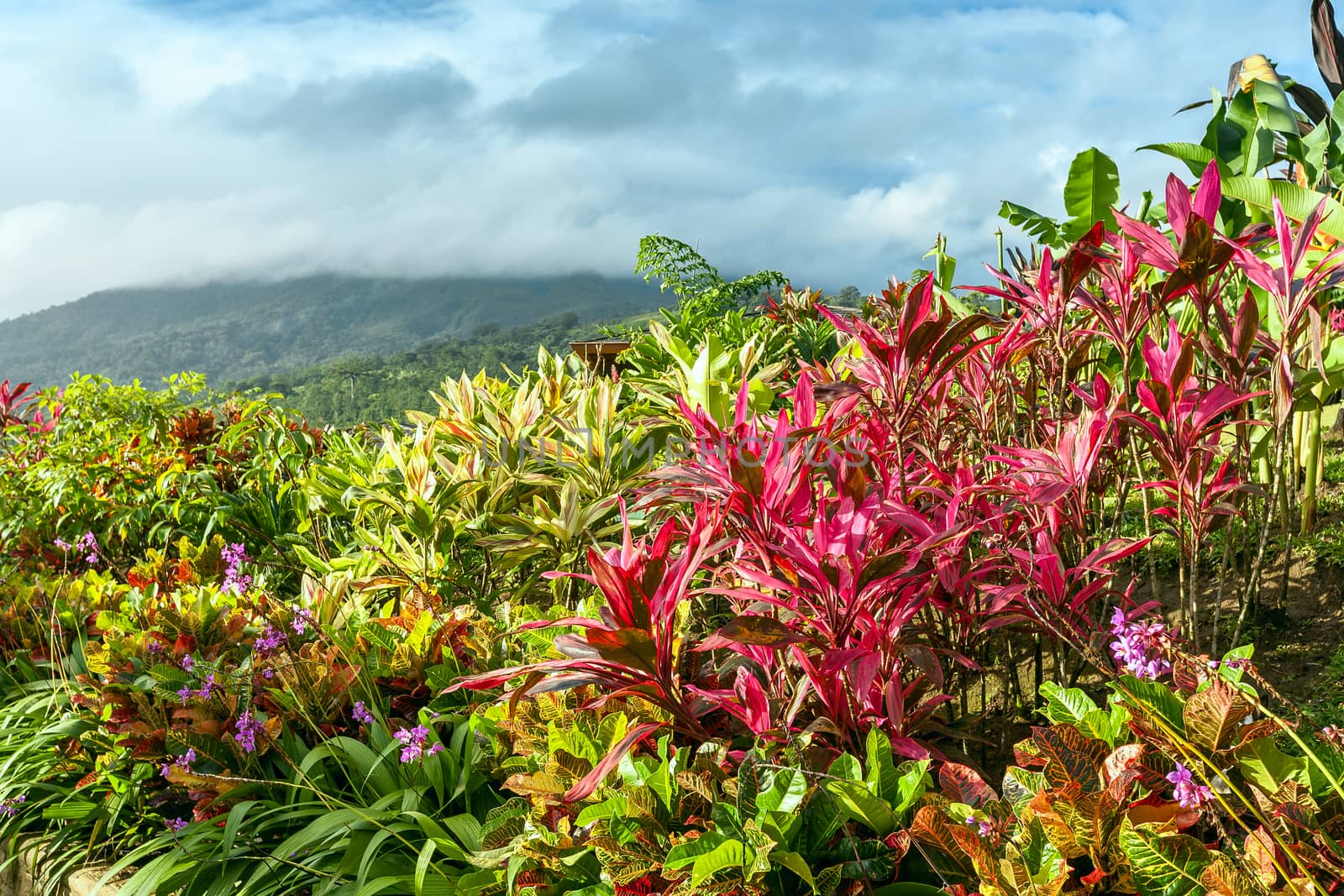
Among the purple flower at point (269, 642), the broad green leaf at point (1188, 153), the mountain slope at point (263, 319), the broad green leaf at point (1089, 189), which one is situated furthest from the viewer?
the mountain slope at point (263, 319)

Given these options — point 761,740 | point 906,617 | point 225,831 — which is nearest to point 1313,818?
point 906,617

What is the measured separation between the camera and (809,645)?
1.27 m

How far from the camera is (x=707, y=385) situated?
2068 millimetres

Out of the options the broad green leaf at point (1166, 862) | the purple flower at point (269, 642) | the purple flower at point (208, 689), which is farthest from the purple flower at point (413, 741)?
the broad green leaf at point (1166, 862)

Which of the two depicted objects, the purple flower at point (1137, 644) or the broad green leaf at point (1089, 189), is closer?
the purple flower at point (1137, 644)

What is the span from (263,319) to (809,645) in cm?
12540

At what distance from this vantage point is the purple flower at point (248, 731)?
175cm

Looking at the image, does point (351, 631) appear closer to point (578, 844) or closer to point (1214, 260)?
point (578, 844)

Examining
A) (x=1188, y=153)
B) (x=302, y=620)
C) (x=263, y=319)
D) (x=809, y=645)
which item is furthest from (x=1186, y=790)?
(x=263, y=319)

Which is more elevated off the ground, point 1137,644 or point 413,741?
point 1137,644

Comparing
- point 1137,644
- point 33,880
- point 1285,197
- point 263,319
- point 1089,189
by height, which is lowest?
point 33,880

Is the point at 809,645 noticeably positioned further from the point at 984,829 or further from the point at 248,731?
the point at 248,731

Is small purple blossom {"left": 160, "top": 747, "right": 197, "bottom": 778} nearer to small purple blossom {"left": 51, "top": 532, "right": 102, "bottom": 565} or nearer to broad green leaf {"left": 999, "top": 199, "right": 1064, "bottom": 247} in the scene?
small purple blossom {"left": 51, "top": 532, "right": 102, "bottom": 565}

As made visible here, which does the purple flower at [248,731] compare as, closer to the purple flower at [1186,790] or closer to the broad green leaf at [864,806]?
the broad green leaf at [864,806]
